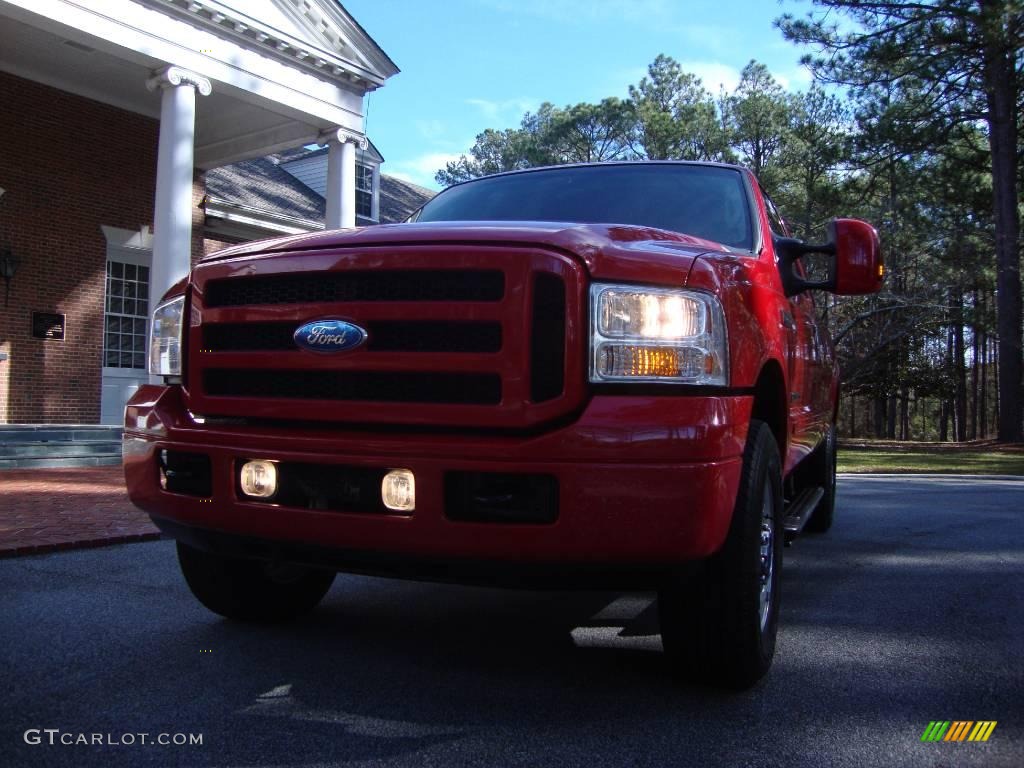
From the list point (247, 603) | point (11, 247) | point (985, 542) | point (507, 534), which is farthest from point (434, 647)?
point (11, 247)

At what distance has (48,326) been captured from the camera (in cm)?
1367

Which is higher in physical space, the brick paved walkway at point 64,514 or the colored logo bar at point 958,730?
the colored logo bar at point 958,730

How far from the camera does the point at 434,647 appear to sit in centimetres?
320

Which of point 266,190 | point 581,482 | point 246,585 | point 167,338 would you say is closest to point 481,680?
point 581,482

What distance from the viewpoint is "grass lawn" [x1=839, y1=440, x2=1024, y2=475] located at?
49.3 feet

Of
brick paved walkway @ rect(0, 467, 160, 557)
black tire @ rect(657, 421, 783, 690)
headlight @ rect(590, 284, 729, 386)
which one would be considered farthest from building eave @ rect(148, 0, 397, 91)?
black tire @ rect(657, 421, 783, 690)

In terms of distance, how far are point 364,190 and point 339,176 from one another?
6.33 meters

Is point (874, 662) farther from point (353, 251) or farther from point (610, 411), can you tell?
point (353, 251)

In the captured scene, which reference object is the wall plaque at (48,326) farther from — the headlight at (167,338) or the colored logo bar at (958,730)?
the colored logo bar at (958,730)

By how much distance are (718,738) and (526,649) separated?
0.97 metres

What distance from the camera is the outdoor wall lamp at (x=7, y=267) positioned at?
1303cm

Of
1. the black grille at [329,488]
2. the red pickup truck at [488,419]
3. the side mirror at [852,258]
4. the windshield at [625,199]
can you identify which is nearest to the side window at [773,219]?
the windshield at [625,199]

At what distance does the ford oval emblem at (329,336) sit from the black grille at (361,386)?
0.24 feet

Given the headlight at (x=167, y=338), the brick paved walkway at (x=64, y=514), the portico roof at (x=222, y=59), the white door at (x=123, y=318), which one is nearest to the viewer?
the headlight at (x=167, y=338)
